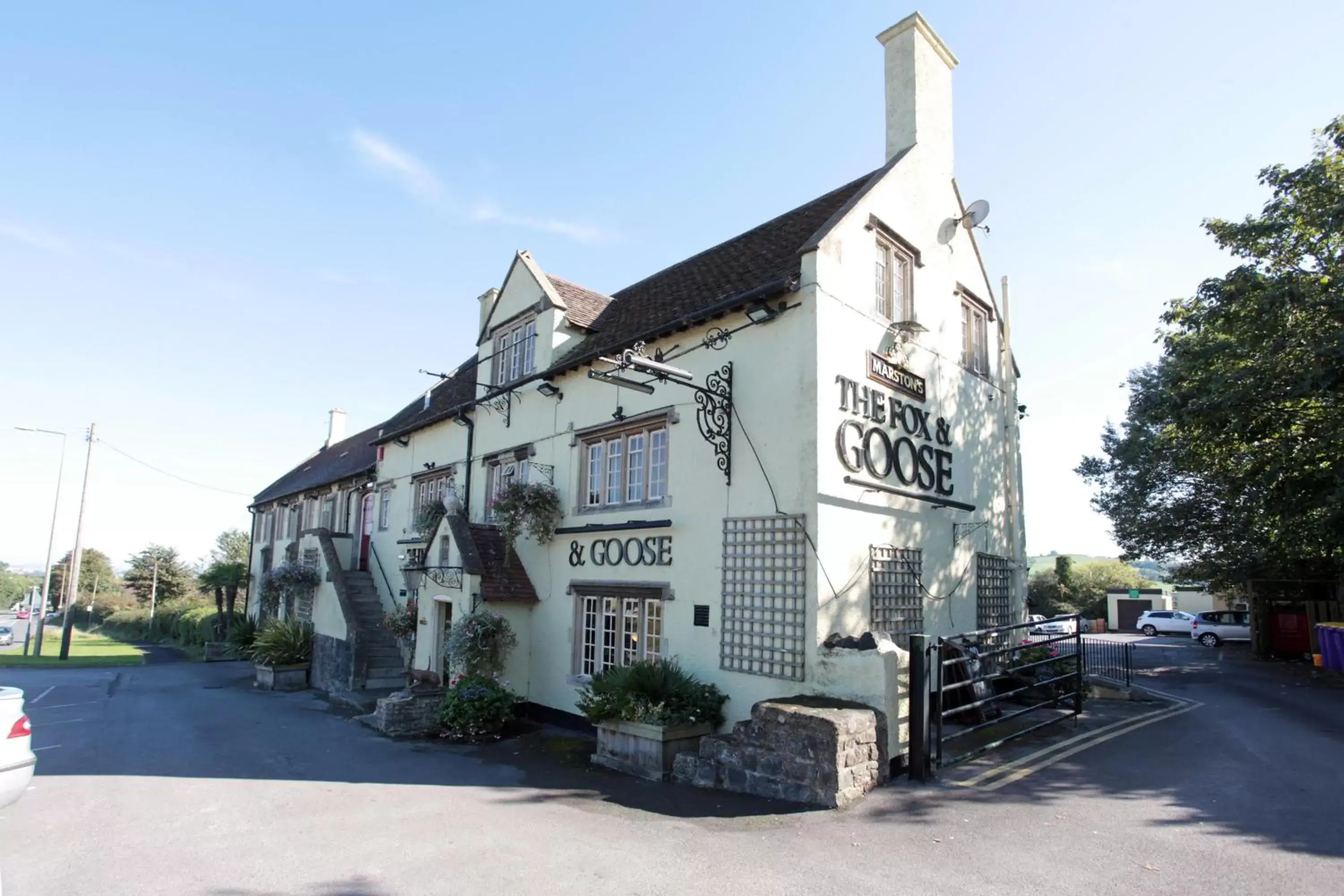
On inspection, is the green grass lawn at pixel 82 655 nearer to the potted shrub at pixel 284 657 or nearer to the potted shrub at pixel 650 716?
the potted shrub at pixel 284 657

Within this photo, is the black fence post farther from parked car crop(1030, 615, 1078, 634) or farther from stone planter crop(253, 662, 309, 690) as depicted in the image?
stone planter crop(253, 662, 309, 690)

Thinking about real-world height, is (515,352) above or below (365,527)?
above

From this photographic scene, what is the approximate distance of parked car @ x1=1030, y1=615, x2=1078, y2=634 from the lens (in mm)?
11883

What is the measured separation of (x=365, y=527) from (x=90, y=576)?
2534 inches

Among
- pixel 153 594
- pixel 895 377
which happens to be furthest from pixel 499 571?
pixel 153 594

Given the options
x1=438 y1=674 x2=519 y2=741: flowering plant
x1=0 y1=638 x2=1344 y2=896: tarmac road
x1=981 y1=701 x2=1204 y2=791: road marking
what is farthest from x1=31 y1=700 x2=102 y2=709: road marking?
x1=981 y1=701 x2=1204 y2=791: road marking

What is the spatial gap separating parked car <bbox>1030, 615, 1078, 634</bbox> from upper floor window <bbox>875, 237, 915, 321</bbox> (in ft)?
17.1

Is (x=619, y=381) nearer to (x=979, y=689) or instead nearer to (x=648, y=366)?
(x=648, y=366)

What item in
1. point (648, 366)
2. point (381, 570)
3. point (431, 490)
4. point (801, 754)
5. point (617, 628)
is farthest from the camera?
point (381, 570)

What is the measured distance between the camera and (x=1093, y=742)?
10805mm

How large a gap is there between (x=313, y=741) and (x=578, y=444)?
665 cm

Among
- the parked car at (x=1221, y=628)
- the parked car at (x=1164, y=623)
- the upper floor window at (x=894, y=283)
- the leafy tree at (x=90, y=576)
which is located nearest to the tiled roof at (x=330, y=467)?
the upper floor window at (x=894, y=283)

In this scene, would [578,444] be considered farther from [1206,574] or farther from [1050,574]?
[1050,574]

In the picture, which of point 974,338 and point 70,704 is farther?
point 70,704
